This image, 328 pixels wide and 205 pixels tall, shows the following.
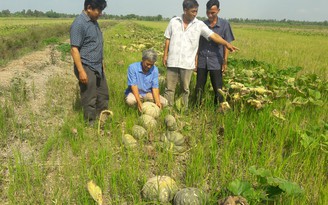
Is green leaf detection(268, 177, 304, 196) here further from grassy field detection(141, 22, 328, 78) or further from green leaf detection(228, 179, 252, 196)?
grassy field detection(141, 22, 328, 78)

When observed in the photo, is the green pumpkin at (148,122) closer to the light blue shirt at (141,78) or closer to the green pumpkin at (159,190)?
the light blue shirt at (141,78)

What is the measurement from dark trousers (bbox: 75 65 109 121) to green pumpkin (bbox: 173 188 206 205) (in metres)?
1.88

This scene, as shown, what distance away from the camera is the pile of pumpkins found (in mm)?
3041

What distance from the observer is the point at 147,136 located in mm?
3281

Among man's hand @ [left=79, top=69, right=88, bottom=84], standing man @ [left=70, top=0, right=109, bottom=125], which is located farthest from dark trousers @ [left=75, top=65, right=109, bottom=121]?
man's hand @ [left=79, top=69, right=88, bottom=84]

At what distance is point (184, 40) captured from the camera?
3998mm

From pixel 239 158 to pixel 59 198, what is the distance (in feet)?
6.07

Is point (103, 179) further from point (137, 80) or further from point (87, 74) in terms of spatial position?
point (137, 80)

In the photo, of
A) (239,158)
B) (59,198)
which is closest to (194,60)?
(239,158)

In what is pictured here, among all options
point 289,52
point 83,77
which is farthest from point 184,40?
point 289,52

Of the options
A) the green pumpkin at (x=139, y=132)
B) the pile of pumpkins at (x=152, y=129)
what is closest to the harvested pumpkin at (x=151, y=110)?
the pile of pumpkins at (x=152, y=129)

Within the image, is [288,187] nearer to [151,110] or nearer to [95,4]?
[151,110]

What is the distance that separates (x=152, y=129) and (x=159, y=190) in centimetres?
128

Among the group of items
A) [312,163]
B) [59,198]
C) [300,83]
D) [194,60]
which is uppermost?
[194,60]
